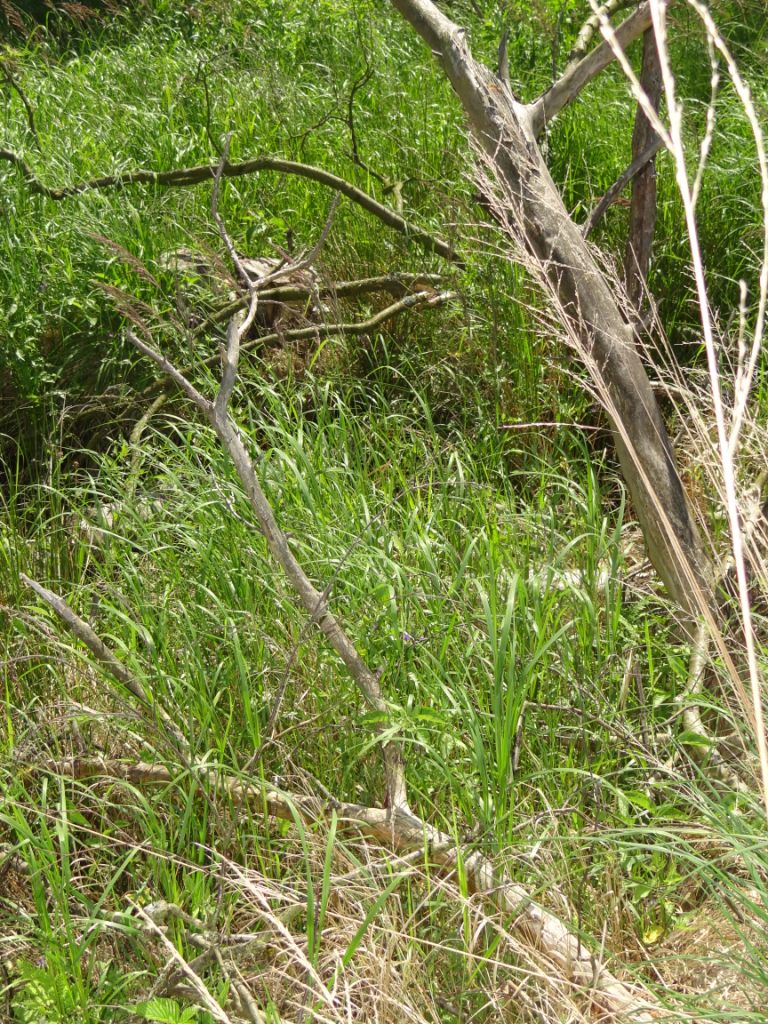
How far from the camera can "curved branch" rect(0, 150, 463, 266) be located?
3.93 meters

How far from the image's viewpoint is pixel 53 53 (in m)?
6.89

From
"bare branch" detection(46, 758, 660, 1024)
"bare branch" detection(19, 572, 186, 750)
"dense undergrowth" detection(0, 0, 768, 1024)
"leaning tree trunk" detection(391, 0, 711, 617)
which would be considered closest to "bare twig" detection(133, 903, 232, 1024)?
"dense undergrowth" detection(0, 0, 768, 1024)

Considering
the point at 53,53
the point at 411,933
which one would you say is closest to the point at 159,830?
the point at 411,933

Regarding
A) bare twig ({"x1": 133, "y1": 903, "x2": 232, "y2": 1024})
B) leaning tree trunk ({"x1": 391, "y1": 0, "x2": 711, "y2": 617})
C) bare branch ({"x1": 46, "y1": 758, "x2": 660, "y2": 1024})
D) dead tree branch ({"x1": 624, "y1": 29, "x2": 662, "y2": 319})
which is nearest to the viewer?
bare twig ({"x1": 133, "y1": 903, "x2": 232, "y2": 1024})

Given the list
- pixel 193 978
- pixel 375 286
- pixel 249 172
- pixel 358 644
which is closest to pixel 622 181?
pixel 375 286

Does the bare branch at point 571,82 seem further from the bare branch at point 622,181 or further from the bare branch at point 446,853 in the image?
the bare branch at point 446,853

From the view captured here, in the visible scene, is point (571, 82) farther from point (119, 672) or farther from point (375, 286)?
point (119, 672)

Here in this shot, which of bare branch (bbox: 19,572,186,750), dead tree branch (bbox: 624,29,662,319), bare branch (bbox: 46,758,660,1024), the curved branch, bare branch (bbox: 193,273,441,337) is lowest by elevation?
bare branch (bbox: 46,758,660,1024)

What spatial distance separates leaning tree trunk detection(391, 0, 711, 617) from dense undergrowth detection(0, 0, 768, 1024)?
4.4 inches

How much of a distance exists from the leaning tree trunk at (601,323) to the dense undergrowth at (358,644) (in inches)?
4.4

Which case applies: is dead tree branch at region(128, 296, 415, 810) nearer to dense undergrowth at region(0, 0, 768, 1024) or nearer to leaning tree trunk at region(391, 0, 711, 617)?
dense undergrowth at region(0, 0, 768, 1024)

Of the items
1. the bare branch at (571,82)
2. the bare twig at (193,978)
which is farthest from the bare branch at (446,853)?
the bare branch at (571,82)

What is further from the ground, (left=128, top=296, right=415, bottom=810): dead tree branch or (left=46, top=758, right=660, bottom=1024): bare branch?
(left=128, top=296, right=415, bottom=810): dead tree branch

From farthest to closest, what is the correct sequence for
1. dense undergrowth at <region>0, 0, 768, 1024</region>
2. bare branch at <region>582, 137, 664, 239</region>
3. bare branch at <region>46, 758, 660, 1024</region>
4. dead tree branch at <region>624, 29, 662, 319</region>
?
dead tree branch at <region>624, 29, 662, 319</region>, bare branch at <region>582, 137, 664, 239</region>, dense undergrowth at <region>0, 0, 768, 1024</region>, bare branch at <region>46, 758, 660, 1024</region>
